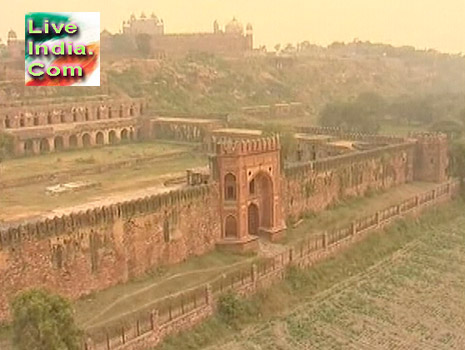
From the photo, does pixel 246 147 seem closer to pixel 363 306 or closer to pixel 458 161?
pixel 363 306

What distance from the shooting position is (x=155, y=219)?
2700 cm

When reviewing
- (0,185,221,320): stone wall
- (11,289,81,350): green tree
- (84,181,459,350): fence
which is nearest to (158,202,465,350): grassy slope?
(84,181,459,350): fence

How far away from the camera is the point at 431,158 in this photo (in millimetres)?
43031

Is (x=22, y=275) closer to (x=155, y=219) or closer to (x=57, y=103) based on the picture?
(x=155, y=219)

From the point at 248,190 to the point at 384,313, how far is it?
8119mm

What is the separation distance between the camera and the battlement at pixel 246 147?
1153 inches

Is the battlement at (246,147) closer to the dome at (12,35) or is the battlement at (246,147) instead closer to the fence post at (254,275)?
the fence post at (254,275)

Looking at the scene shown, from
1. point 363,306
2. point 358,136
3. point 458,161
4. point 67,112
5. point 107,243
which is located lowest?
point 363,306

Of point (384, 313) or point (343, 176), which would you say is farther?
point (343, 176)

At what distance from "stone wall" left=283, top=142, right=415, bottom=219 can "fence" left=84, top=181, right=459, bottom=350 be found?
279cm

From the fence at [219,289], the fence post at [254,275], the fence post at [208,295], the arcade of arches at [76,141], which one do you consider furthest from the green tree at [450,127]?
the fence post at [208,295]

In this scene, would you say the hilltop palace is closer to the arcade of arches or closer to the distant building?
the arcade of arches

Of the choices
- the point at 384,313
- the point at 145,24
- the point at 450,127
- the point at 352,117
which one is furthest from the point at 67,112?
the point at 145,24

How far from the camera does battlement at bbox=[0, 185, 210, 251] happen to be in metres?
22.3
